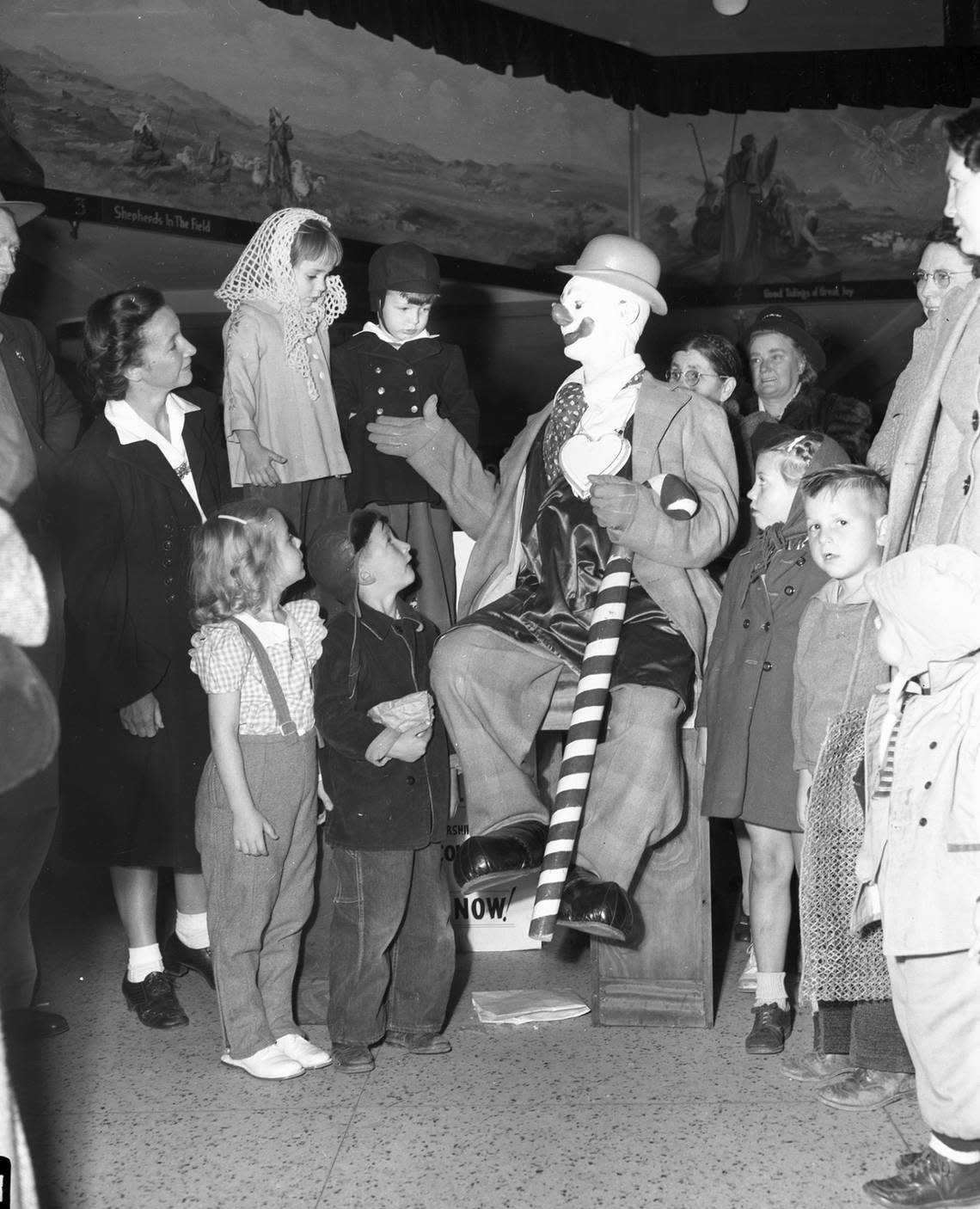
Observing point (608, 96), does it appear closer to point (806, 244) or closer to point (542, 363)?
point (542, 363)

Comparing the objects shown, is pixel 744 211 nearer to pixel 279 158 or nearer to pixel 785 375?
pixel 279 158

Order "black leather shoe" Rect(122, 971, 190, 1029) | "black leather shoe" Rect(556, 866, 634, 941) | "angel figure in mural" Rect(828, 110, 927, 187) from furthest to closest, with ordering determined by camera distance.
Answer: "angel figure in mural" Rect(828, 110, 927, 187)
"black leather shoe" Rect(122, 971, 190, 1029)
"black leather shoe" Rect(556, 866, 634, 941)

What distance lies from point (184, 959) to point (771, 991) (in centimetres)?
176

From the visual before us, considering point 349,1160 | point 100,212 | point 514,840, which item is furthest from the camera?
point 100,212

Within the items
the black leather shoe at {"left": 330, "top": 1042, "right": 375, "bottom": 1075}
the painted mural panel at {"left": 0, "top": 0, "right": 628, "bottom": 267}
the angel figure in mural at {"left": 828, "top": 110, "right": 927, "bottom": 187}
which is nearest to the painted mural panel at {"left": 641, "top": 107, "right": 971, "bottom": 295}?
the angel figure in mural at {"left": 828, "top": 110, "right": 927, "bottom": 187}

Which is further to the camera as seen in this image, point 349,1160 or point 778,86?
point 778,86

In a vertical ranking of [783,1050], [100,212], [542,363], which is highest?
[100,212]

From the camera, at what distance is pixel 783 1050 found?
379cm

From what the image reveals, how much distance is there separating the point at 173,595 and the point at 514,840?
128 centimetres

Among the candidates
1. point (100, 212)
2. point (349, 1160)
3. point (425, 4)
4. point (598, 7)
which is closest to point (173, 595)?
point (349, 1160)

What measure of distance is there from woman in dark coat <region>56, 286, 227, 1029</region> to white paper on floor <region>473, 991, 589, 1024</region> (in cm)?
86

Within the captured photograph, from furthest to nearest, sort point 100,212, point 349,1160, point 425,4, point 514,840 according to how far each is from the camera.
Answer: point 100,212 < point 425,4 < point 514,840 < point 349,1160

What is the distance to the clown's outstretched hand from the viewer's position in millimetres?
4348

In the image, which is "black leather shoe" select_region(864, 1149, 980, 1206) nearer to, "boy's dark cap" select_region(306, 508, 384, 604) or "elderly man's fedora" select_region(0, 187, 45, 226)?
"boy's dark cap" select_region(306, 508, 384, 604)
